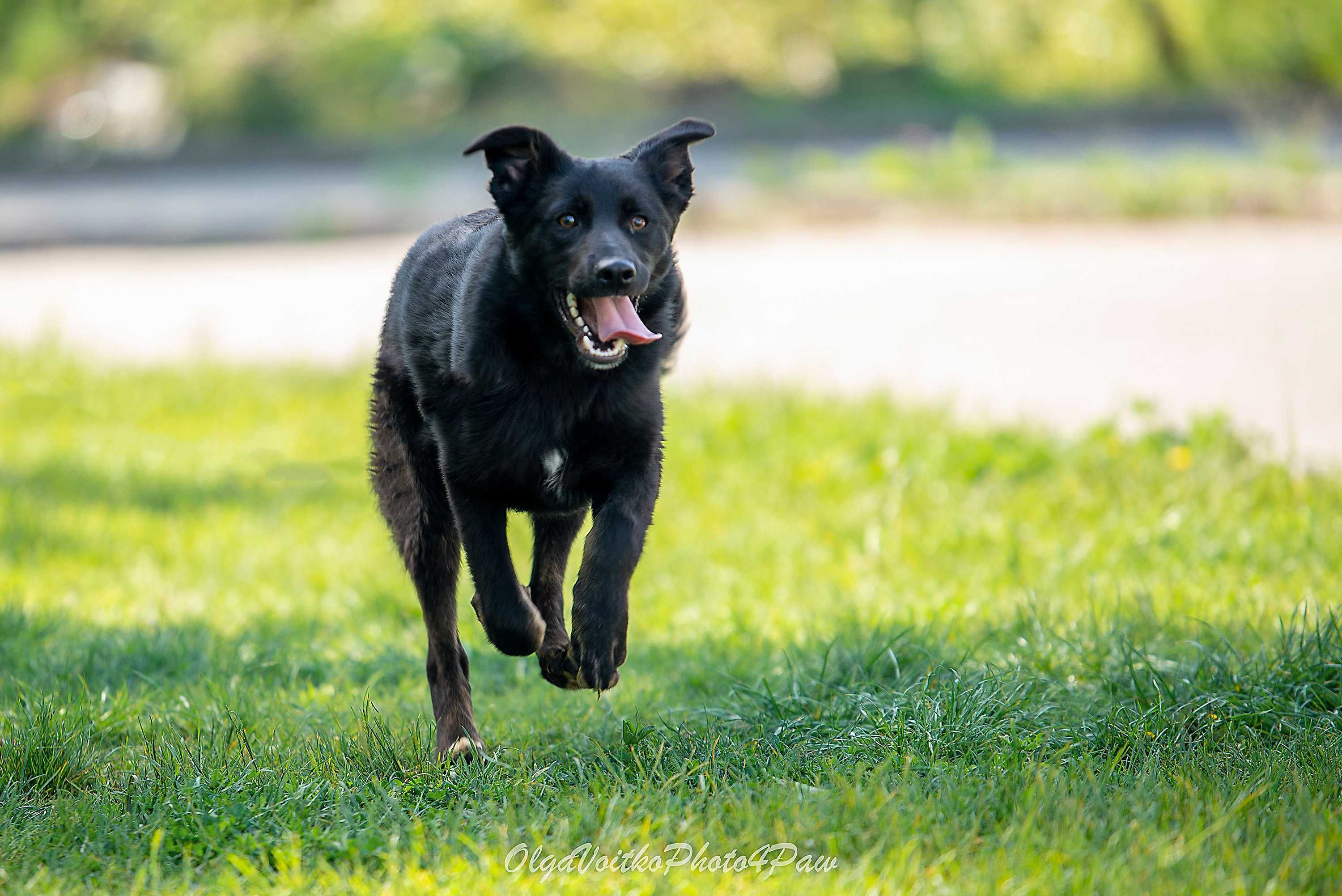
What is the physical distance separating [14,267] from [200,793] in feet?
37.9

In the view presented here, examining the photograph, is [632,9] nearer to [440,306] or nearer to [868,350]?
[868,350]

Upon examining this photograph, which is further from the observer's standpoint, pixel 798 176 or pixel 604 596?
pixel 798 176

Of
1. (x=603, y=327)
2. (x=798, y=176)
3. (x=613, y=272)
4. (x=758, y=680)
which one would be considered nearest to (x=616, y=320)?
(x=603, y=327)

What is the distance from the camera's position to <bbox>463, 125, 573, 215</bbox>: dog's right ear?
3.49 meters

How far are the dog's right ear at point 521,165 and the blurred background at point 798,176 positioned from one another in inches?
143

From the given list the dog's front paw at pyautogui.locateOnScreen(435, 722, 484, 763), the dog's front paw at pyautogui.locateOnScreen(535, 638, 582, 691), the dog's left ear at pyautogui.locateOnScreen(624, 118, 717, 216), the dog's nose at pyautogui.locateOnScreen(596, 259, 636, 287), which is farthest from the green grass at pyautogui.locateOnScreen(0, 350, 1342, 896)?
the dog's left ear at pyautogui.locateOnScreen(624, 118, 717, 216)

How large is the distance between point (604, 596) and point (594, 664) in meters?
0.16

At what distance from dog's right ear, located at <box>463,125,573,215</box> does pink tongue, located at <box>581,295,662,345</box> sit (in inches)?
14.2

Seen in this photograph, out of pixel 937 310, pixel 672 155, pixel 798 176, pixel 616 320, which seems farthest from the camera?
pixel 798 176

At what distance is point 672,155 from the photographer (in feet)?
12.1

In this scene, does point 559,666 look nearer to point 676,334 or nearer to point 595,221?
point 676,334

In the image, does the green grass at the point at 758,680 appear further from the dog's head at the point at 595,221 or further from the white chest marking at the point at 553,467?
the dog's head at the point at 595,221

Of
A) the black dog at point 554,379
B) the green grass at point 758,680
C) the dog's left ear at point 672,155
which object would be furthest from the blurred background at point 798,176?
the black dog at point 554,379

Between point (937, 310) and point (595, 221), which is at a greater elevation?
point (595, 221)
